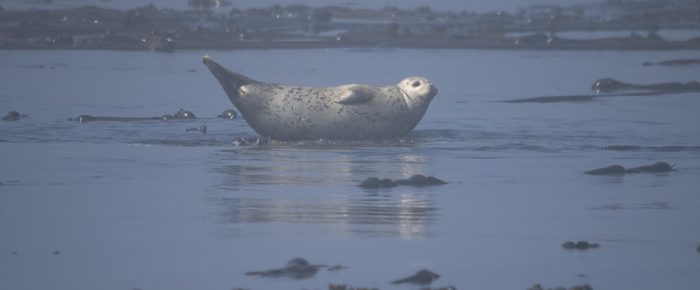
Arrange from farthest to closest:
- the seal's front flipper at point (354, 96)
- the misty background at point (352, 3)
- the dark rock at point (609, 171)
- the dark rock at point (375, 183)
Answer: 1. the misty background at point (352, 3)
2. the seal's front flipper at point (354, 96)
3. the dark rock at point (609, 171)
4. the dark rock at point (375, 183)

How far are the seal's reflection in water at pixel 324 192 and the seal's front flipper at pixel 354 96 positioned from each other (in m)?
0.68

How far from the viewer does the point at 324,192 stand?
438 inches

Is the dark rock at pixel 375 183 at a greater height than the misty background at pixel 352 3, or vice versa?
the misty background at pixel 352 3

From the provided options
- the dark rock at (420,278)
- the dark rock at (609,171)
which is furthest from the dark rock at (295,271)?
the dark rock at (609,171)

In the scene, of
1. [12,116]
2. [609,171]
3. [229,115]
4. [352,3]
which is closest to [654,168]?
[609,171]

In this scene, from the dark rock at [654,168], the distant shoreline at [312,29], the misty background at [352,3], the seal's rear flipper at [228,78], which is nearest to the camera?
the dark rock at [654,168]

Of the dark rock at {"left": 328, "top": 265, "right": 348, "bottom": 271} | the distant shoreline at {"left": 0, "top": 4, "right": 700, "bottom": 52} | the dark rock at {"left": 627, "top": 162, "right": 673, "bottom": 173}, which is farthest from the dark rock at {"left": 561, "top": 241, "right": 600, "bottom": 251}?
the distant shoreline at {"left": 0, "top": 4, "right": 700, "bottom": 52}

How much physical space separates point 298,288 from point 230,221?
78.1 inches

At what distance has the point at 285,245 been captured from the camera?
29.7 feet

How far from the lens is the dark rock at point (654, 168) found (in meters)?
12.3

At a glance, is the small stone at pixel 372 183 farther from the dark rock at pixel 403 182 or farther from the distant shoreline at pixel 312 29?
the distant shoreline at pixel 312 29

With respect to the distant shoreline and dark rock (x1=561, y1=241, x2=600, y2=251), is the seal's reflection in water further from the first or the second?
the distant shoreline

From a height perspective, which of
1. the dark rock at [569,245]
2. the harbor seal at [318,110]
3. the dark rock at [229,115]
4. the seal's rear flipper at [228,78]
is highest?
the seal's rear flipper at [228,78]

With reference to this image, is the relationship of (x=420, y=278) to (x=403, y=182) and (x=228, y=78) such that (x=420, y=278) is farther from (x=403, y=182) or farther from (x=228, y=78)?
(x=228, y=78)
